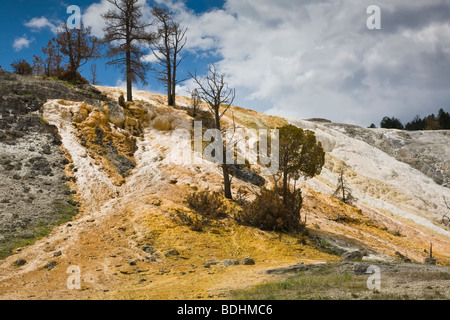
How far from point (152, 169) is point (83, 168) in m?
3.33

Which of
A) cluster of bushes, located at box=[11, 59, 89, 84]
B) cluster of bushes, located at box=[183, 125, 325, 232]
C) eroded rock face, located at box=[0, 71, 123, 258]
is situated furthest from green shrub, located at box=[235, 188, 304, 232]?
cluster of bushes, located at box=[11, 59, 89, 84]

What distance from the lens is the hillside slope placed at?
846cm

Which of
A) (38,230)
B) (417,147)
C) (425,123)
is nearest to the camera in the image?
(38,230)

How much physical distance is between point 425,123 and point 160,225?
248ft

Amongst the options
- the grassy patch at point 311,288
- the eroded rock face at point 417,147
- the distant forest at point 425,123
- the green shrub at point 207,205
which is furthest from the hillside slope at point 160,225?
the distant forest at point 425,123

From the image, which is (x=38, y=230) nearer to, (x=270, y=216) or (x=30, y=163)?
(x=30, y=163)

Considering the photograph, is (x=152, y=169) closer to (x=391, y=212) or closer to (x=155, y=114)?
(x=155, y=114)

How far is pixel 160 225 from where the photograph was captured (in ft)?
41.3

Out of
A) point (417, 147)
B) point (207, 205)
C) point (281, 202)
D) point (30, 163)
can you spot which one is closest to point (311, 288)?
point (207, 205)

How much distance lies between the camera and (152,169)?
58.5 ft

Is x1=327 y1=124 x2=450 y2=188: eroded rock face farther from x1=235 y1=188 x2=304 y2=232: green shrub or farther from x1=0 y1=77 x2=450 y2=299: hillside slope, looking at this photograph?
x1=235 y1=188 x2=304 y2=232: green shrub
